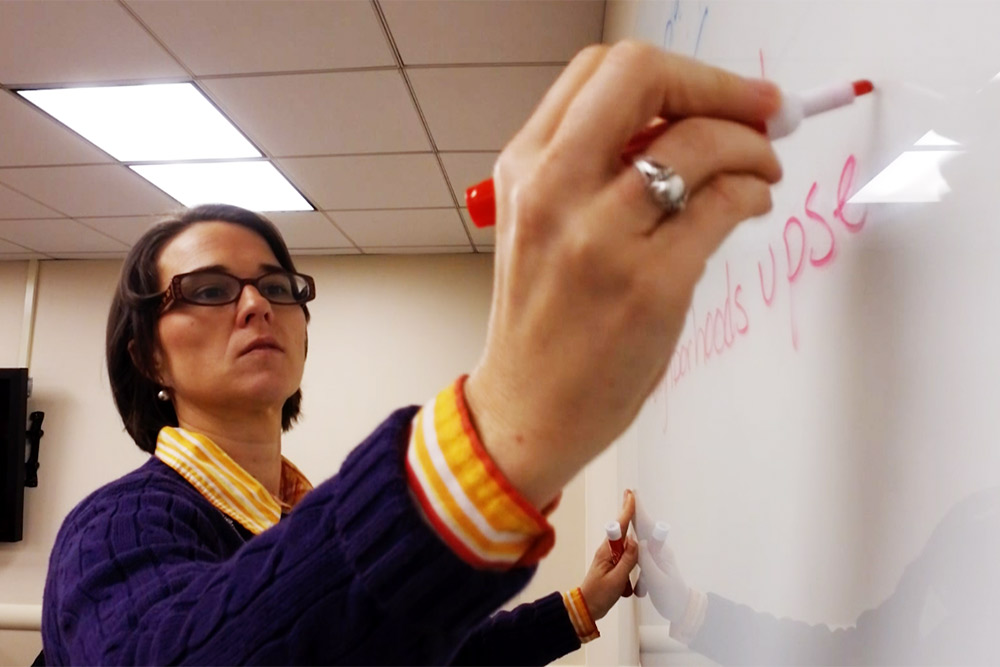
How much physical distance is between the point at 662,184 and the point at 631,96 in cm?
3

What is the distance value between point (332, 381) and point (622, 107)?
322 centimetres

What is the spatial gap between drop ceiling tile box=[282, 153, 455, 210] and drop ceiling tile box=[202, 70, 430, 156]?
74 millimetres

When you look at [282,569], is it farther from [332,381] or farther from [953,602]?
[332,381]

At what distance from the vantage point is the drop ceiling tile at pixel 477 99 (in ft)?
5.87

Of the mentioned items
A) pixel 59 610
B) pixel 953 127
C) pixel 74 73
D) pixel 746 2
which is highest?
pixel 74 73

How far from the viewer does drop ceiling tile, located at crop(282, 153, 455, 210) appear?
89.8 inches

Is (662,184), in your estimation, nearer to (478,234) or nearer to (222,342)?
(222,342)

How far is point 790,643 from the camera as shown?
34 centimetres

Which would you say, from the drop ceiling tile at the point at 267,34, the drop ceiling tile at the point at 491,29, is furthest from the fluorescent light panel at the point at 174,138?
the drop ceiling tile at the point at 491,29

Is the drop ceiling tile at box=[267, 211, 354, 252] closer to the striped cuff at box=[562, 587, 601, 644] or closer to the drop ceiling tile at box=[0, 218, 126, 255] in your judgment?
the drop ceiling tile at box=[0, 218, 126, 255]

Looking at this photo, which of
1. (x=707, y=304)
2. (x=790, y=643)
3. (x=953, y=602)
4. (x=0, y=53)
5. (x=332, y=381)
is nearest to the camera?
(x=953, y=602)

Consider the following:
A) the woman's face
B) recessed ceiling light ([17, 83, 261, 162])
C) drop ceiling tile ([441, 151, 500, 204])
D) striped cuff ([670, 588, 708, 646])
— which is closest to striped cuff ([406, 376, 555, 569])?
striped cuff ([670, 588, 708, 646])

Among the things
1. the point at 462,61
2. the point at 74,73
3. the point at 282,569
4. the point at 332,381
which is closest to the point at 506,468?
the point at 282,569

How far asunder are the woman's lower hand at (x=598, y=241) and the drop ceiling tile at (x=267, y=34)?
1.47 metres
